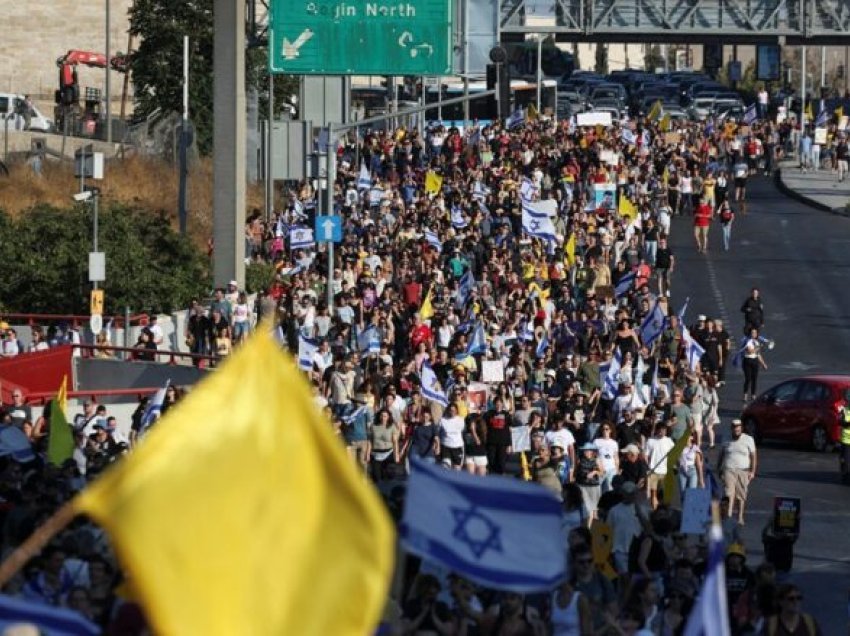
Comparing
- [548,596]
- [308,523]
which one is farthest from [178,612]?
[548,596]

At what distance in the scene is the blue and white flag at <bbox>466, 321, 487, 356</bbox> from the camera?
100 feet

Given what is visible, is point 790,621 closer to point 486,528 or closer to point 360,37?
point 486,528

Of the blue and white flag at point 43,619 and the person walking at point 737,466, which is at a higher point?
the blue and white flag at point 43,619

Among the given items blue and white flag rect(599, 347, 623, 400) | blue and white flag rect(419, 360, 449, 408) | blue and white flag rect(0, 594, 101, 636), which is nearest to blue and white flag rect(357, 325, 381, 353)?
blue and white flag rect(599, 347, 623, 400)

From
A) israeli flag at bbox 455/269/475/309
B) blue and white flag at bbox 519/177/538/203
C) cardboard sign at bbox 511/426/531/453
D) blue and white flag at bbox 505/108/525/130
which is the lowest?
cardboard sign at bbox 511/426/531/453

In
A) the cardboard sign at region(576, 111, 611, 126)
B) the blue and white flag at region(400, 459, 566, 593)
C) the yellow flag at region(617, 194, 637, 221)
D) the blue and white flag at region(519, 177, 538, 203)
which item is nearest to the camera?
the blue and white flag at region(400, 459, 566, 593)

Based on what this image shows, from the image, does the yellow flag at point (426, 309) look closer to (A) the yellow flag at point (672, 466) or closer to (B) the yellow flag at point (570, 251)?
(B) the yellow flag at point (570, 251)

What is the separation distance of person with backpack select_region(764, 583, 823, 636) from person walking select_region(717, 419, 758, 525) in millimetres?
10037

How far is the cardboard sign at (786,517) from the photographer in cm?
2133

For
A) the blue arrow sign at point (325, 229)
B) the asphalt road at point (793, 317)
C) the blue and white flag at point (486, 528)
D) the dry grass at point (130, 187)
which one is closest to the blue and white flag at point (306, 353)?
the asphalt road at point (793, 317)

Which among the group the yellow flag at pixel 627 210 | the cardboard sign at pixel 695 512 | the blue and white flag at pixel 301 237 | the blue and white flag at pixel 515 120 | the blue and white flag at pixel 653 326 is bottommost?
the cardboard sign at pixel 695 512

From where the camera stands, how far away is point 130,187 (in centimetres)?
5741

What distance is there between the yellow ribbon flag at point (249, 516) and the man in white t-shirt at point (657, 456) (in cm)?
1615

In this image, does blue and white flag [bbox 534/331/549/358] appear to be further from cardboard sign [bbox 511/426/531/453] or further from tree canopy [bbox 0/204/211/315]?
tree canopy [bbox 0/204/211/315]
